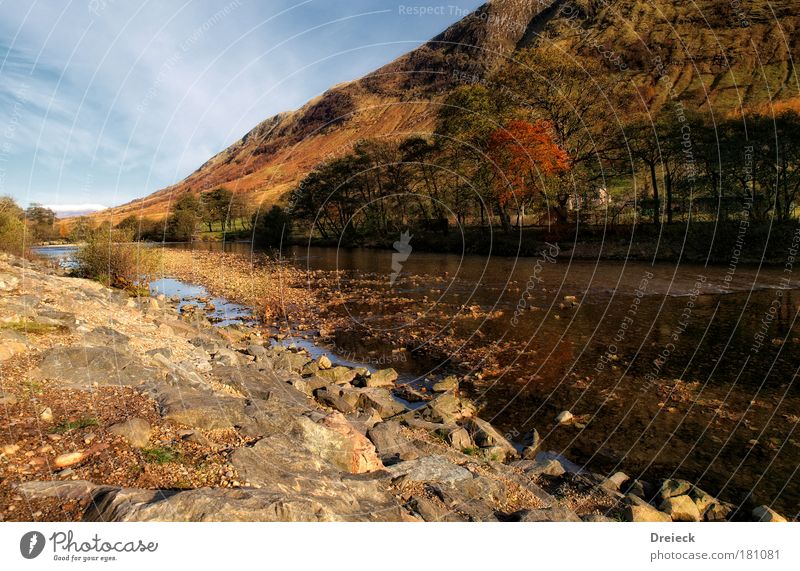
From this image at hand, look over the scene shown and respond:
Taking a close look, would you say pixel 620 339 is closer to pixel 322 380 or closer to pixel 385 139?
pixel 322 380

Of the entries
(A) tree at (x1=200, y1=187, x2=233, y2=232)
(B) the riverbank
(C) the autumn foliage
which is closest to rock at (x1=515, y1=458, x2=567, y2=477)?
(B) the riverbank

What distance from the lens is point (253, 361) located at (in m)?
12.8

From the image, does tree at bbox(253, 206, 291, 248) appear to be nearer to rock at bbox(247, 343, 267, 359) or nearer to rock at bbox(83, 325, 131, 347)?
rock at bbox(247, 343, 267, 359)

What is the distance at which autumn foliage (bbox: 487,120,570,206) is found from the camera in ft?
141

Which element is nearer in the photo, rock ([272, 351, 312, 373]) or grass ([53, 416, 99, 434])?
grass ([53, 416, 99, 434])

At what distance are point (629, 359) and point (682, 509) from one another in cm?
799

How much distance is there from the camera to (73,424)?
6031 millimetres

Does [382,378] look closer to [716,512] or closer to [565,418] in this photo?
[565,418]

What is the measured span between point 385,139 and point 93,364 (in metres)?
66.4

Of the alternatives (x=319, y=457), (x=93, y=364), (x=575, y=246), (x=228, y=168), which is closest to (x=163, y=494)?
(x=319, y=457)

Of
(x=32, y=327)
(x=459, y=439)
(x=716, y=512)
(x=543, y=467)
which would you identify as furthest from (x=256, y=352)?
(x=716, y=512)

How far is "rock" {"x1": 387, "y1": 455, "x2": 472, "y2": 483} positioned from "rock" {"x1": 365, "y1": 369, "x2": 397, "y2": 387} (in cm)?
593

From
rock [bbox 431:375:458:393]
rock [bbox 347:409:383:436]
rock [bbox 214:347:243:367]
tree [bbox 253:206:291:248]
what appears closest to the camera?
rock [bbox 347:409:383:436]

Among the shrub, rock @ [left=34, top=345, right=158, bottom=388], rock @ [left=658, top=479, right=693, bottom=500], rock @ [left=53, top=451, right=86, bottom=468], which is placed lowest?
rock @ [left=658, top=479, right=693, bottom=500]
